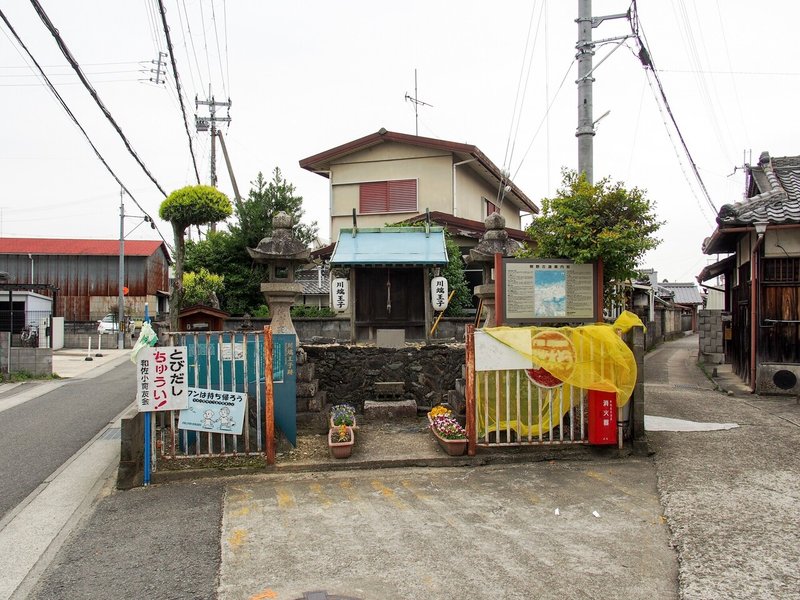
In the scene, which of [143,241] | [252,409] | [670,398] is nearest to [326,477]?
[252,409]

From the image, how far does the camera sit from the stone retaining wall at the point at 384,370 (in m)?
11.5

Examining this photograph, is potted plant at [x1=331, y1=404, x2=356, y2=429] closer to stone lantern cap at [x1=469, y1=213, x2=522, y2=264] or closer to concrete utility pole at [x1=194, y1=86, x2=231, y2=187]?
stone lantern cap at [x1=469, y1=213, x2=522, y2=264]

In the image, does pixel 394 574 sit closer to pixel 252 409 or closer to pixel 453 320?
pixel 252 409

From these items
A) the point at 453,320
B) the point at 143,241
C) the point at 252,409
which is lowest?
the point at 252,409

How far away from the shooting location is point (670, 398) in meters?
12.5

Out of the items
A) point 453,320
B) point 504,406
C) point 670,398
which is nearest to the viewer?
point 504,406

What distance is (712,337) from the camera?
802 inches

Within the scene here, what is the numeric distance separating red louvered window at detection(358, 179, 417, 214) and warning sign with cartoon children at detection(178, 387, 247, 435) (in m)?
15.5

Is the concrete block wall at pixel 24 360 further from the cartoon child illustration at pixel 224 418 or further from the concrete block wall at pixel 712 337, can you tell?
the concrete block wall at pixel 712 337

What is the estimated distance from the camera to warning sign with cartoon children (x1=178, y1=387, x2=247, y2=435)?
7359mm

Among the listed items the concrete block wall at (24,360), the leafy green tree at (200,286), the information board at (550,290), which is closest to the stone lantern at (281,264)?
the information board at (550,290)

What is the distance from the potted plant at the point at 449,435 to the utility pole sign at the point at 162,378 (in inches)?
136

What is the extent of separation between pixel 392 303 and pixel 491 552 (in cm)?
974

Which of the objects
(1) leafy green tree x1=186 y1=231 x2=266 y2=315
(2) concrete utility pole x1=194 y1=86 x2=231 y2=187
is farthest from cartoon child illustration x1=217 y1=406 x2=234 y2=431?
(2) concrete utility pole x1=194 y1=86 x2=231 y2=187
